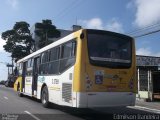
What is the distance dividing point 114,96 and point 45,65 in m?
5.77

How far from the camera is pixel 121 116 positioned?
15234 millimetres

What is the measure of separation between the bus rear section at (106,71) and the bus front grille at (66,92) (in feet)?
2.39

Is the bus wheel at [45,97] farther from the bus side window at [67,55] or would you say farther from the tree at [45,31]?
the tree at [45,31]

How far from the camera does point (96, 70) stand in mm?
13891

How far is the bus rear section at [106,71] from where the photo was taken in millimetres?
13648

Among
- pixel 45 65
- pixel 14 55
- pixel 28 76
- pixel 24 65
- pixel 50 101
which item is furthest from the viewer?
pixel 14 55

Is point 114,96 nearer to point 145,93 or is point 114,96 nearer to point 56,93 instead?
point 56,93

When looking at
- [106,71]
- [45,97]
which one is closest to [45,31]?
[45,97]

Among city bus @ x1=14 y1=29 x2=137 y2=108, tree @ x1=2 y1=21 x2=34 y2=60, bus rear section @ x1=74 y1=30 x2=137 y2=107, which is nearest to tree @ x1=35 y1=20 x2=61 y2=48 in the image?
tree @ x1=2 y1=21 x2=34 y2=60

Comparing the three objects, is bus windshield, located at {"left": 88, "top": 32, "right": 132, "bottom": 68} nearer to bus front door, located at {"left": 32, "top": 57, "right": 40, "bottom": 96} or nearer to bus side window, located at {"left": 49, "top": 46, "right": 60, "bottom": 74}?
bus side window, located at {"left": 49, "top": 46, "right": 60, "bottom": 74}

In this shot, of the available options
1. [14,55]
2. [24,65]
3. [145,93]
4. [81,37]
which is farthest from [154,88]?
[14,55]

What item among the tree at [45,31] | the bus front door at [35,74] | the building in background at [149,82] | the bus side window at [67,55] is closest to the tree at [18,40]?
the tree at [45,31]

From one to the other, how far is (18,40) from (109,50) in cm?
6118

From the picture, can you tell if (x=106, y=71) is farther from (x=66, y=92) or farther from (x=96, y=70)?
(x=66, y=92)
